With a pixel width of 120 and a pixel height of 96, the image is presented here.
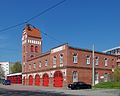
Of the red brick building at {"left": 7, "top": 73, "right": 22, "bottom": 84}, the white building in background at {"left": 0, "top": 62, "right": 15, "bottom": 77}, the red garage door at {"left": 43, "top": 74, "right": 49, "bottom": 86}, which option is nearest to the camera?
the red garage door at {"left": 43, "top": 74, "right": 49, "bottom": 86}

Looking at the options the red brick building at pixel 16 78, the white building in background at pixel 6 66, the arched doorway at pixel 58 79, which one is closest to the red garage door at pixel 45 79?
the arched doorway at pixel 58 79

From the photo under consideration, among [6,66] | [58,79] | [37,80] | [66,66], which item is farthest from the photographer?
[6,66]

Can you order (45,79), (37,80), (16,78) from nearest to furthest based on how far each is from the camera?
1. (45,79)
2. (37,80)
3. (16,78)

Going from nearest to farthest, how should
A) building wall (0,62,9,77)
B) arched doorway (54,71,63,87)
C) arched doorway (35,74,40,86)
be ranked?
arched doorway (54,71,63,87)
arched doorway (35,74,40,86)
building wall (0,62,9,77)

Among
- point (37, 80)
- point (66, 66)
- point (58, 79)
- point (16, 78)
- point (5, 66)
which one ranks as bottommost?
Answer: point (37, 80)

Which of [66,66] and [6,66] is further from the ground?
[6,66]

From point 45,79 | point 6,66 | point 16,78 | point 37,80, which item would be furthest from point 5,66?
point 45,79

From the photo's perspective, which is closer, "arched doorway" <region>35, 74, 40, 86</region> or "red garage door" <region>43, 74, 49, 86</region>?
"red garage door" <region>43, 74, 49, 86</region>

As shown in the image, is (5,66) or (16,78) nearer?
(16,78)

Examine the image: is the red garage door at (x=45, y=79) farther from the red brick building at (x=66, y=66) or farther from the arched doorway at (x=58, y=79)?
the arched doorway at (x=58, y=79)

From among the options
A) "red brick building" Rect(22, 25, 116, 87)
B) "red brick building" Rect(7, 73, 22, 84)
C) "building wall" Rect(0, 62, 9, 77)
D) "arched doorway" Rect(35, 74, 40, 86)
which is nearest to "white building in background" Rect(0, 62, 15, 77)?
"building wall" Rect(0, 62, 9, 77)

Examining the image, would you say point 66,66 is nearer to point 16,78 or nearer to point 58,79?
point 58,79

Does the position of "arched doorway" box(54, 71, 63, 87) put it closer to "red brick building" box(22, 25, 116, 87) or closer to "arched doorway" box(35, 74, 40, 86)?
"red brick building" box(22, 25, 116, 87)

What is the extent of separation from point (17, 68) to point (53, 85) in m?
69.4
